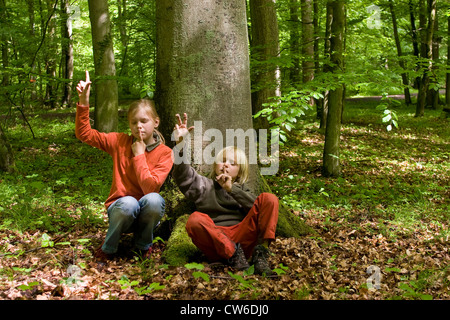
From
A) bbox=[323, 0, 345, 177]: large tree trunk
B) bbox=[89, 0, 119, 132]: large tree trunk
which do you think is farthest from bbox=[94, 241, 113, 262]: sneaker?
bbox=[89, 0, 119, 132]: large tree trunk

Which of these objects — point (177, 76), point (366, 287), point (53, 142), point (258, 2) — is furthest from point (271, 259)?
point (53, 142)

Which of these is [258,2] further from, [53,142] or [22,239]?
[22,239]

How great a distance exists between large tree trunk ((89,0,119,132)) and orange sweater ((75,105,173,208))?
5606 mm

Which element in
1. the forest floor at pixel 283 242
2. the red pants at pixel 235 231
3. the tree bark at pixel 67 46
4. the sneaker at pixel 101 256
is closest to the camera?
the forest floor at pixel 283 242

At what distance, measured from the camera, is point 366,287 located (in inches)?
112

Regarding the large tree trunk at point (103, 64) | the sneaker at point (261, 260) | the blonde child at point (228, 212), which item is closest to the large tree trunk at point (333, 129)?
the blonde child at point (228, 212)

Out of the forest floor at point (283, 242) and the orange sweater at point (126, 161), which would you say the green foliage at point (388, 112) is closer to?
the forest floor at point (283, 242)

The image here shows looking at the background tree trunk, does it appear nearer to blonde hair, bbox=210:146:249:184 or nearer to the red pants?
blonde hair, bbox=210:146:249:184

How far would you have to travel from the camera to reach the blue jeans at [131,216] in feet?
10.1

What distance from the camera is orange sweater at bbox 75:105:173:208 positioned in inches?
123

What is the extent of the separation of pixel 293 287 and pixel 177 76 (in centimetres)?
224

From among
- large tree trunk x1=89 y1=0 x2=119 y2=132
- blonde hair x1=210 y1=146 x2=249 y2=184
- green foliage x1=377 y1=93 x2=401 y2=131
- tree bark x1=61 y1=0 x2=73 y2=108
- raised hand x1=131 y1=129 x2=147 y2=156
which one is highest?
tree bark x1=61 y1=0 x2=73 y2=108

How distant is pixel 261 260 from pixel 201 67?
192cm

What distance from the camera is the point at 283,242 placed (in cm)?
378
